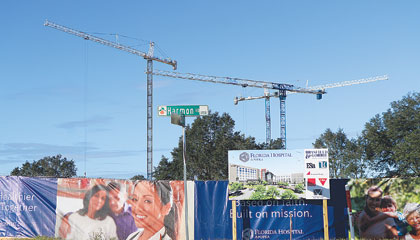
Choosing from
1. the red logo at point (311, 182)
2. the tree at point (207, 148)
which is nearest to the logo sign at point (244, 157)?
the red logo at point (311, 182)

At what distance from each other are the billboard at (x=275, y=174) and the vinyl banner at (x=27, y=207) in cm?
631

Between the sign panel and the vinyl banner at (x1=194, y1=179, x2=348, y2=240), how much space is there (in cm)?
75

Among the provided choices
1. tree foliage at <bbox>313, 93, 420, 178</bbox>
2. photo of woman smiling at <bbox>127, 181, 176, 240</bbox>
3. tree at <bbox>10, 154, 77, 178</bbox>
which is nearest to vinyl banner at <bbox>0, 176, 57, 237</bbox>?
photo of woman smiling at <bbox>127, 181, 176, 240</bbox>

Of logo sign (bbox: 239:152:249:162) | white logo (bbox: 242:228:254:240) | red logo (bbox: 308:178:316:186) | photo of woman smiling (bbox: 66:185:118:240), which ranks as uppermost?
logo sign (bbox: 239:152:249:162)

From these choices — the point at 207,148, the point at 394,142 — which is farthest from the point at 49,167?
the point at 394,142

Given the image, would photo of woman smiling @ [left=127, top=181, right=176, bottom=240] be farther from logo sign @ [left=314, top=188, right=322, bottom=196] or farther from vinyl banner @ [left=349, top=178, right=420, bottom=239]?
vinyl banner @ [left=349, top=178, right=420, bottom=239]

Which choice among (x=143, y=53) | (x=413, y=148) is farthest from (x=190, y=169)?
(x=143, y=53)

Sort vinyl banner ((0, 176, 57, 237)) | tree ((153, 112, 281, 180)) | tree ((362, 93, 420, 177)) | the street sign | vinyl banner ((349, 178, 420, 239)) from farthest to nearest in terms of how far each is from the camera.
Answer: tree ((153, 112, 281, 180))
tree ((362, 93, 420, 177))
vinyl banner ((0, 176, 57, 237))
vinyl banner ((349, 178, 420, 239))
the street sign

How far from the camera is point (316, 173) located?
15.2m

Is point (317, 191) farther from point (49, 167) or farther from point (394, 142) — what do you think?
point (49, 167)

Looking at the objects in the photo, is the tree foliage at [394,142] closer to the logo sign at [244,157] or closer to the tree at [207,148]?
the tree at [207,148]

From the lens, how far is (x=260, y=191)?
1578cm

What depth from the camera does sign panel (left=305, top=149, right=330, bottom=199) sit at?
595 inches

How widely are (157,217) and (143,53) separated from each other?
99.9 m
